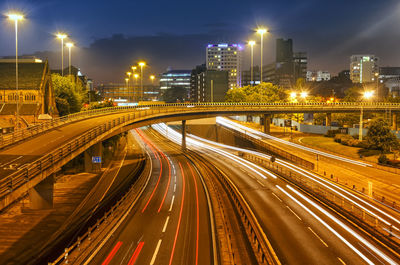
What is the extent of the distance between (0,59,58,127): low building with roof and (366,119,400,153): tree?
6812cm

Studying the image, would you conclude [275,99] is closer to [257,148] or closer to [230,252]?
[257,148]

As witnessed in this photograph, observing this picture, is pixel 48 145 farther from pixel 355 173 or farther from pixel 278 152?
pixel 278 152

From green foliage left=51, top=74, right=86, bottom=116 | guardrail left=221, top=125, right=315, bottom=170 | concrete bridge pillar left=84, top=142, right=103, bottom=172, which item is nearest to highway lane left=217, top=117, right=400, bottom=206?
guardrail left=221, top=125, right=315, bottom=170

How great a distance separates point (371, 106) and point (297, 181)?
Answer: 217 ft

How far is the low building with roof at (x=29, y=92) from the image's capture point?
7394cm

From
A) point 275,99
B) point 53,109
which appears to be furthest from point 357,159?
point 275,99

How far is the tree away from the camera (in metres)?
63.2

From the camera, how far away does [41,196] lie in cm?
2994

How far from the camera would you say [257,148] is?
83688mm

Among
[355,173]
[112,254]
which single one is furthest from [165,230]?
[355,173]

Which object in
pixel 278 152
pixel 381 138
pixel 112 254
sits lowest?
pixel 112 254

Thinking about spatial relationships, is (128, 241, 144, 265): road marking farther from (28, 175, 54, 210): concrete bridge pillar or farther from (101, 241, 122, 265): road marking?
(28, 175, 54, 210): concrete bridge pillar

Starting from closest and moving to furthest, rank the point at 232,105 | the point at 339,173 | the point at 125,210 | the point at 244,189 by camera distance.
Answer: the point at 125,210 → the point at 244,189 → the point at 339,173 → the point at 232,105

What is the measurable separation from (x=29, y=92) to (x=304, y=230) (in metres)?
73.1
